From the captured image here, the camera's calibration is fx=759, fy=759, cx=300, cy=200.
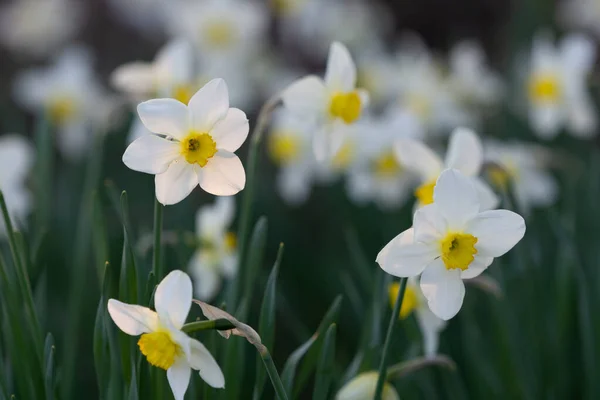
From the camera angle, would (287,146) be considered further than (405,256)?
Yes

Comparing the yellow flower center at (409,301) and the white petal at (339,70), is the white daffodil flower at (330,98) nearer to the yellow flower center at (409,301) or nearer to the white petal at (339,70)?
the white petal at (339,70)

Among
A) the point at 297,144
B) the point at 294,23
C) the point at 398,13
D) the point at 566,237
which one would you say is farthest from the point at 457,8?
the point at 566,237

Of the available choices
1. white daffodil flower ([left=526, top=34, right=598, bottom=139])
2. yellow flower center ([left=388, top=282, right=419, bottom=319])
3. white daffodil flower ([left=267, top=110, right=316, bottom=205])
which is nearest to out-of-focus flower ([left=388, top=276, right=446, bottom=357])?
yellow flower center ([left=388, top=282, right=419, bottom=319])

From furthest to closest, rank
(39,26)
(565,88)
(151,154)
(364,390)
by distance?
(39,26), (565,88), (364,390), (151,154)

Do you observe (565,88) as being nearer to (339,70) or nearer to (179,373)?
(339,70)

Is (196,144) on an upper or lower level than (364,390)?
upper

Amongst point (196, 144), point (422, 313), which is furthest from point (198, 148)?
A: point (422, 313)

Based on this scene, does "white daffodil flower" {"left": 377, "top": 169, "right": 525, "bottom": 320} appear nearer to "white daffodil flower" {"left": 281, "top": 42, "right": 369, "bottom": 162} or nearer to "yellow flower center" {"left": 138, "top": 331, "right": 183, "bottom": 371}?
"yellow flower center" {"left": 138, "top": 331, "right": 183, "bottom": 371}
